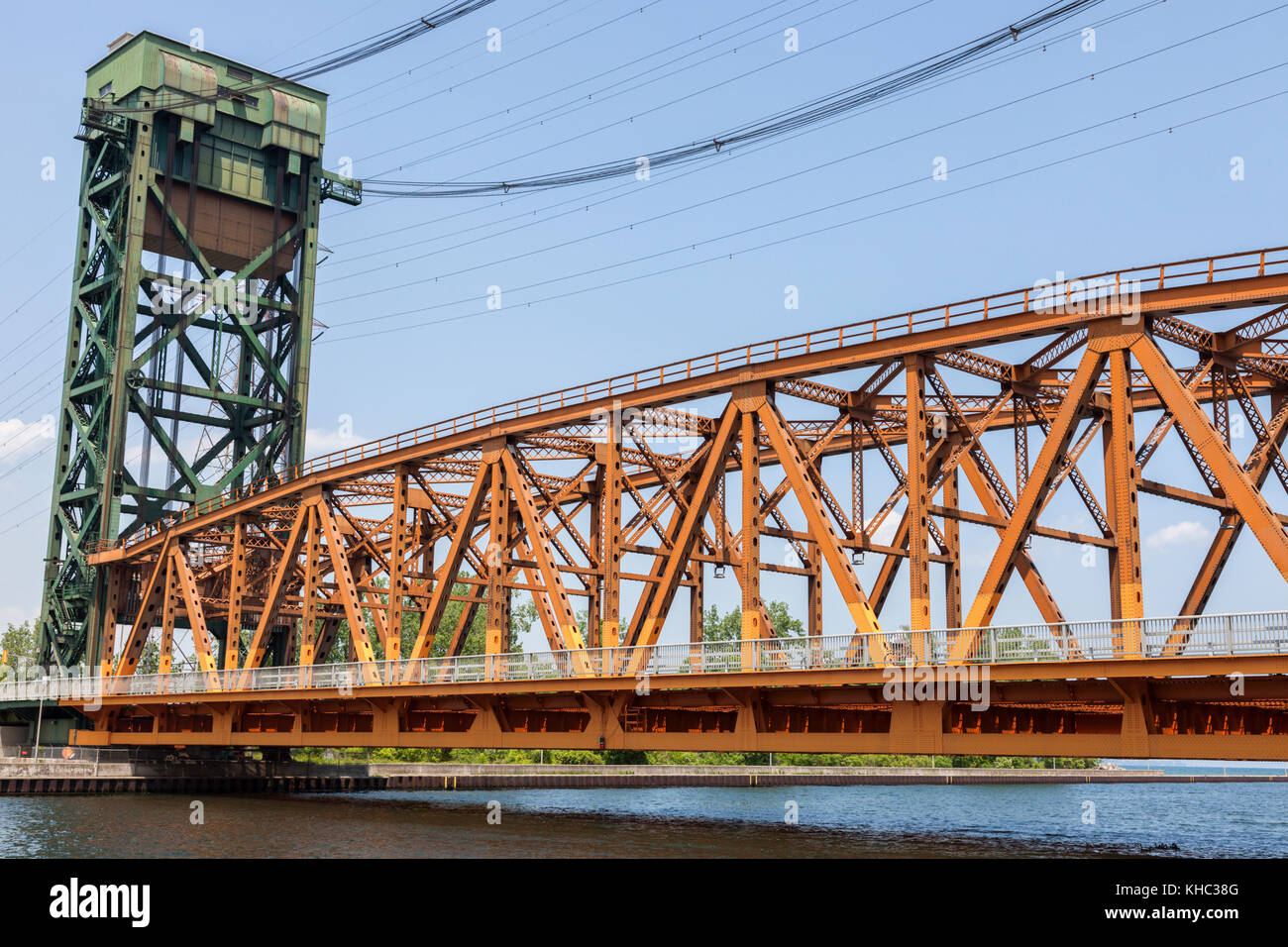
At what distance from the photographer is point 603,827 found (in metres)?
49.2

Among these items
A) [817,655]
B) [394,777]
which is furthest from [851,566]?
[394,777]

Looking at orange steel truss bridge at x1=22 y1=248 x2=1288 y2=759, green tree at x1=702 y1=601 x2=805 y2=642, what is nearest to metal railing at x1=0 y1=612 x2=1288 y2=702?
orange steel truss bridge at x1=22 y1=248 x2=1288 y2=759

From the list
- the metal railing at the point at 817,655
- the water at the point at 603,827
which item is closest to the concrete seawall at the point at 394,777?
the water at the point at 603,827

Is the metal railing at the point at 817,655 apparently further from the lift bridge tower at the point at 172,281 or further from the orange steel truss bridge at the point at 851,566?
the lift bridge tower at the point at 172,281

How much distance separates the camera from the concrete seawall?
61750mm

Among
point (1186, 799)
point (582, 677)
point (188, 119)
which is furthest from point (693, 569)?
point (1186, 799)

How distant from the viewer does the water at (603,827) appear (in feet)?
129

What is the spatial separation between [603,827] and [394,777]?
91.2 feet

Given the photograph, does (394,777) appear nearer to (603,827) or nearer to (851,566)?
(603,827)

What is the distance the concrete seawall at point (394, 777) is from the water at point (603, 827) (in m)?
1.47

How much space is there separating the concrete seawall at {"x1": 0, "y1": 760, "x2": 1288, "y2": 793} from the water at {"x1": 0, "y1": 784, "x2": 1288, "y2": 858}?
1465 millimetres

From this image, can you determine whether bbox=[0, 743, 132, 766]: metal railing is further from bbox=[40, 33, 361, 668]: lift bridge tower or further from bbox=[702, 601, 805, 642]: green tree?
bbox=[702, 601, 805, 642]: green tree
